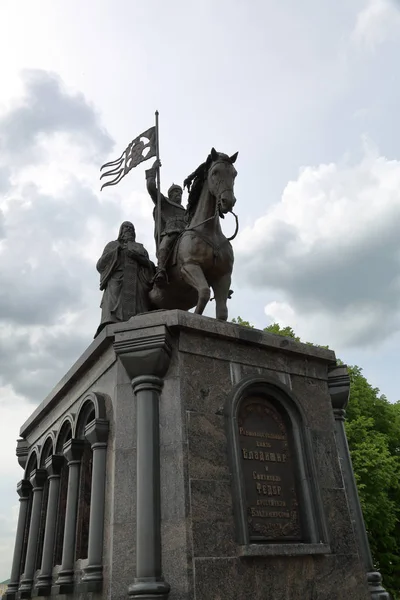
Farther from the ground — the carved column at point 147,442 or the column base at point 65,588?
the carved column at point 147,442

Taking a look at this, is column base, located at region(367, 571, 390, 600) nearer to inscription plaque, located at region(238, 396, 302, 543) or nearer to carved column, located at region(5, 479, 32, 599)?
inscription plaque, located at region(238, 396, 302, 543)

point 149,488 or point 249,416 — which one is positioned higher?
point 249,416

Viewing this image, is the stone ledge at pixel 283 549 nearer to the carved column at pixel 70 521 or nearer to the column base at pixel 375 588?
the column base at pixel 375 588

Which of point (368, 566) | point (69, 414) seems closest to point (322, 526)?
point (368, 566)

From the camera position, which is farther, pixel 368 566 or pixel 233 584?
pixel 368 566

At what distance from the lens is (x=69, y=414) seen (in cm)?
807

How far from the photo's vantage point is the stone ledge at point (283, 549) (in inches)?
221

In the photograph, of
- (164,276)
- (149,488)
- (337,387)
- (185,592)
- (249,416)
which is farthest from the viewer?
(164,276)

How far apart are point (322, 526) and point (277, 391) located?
Answer: 165cm

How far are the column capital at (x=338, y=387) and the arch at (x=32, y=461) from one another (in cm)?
534

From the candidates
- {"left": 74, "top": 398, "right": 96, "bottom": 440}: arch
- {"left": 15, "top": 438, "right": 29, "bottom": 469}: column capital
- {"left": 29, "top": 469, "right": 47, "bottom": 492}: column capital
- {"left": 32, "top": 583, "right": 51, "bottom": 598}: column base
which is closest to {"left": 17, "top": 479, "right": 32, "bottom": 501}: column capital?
{"left": 15, "top": 438, "right": 29, "bottom": 469}: column capital

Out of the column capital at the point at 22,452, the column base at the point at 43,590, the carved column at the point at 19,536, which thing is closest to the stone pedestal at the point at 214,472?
the column base at the point at 43,590

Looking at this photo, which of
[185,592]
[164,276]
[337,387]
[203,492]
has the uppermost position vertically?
[164,276]

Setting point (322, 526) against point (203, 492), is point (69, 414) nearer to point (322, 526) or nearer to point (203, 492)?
point (203, 492)
